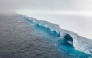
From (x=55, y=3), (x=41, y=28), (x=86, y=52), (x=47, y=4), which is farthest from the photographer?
(x=47, y=4)

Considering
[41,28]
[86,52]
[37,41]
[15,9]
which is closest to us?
[86,52]

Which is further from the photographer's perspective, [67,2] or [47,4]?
[47,4]

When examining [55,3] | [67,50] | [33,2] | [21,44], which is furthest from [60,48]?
[33,2]

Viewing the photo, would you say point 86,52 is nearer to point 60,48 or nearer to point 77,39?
point 77,39

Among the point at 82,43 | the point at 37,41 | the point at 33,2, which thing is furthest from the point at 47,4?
the point at 82,43

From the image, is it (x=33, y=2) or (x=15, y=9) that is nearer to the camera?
(x=33, y=2)

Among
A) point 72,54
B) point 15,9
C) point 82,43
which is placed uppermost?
point 15,9

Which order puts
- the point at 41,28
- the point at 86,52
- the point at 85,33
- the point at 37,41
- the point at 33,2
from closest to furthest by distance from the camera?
1. the point at 86,52
2. the point at 85,33
3. the point at 37,41
4. the point at 41,28
5. the point at 33,2

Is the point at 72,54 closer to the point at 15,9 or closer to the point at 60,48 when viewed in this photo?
the point at 60,48

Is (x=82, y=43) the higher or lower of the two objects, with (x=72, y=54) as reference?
higher
